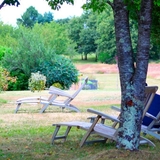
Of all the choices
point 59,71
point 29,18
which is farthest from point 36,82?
point 29,18

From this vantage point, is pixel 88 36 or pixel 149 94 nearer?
pixel 149 94

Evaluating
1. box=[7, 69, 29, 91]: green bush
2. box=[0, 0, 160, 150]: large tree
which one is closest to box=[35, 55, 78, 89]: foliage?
box=[7, 69, 29, 91]: green bush

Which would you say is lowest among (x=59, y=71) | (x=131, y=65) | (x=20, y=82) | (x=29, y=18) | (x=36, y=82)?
(x=20, y=82)

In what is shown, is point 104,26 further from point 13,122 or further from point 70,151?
point 70,151

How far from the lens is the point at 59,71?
2575 cm

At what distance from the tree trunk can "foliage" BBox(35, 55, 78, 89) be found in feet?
67.0

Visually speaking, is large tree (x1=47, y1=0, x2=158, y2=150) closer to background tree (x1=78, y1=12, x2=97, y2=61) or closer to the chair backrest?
the chair backrest

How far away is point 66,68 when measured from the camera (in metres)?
25.9

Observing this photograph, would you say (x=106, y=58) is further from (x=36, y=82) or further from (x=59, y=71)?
(x=36, y=82)

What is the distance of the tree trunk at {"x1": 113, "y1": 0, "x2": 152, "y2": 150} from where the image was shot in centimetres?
518

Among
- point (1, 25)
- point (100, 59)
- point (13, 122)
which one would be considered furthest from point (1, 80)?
point (100, 59)

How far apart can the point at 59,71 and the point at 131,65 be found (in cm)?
2056

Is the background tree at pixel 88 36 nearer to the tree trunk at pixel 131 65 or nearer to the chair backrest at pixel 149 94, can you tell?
the chair backrest at pixel 149 94

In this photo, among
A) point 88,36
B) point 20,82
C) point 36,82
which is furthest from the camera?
point 88,36
